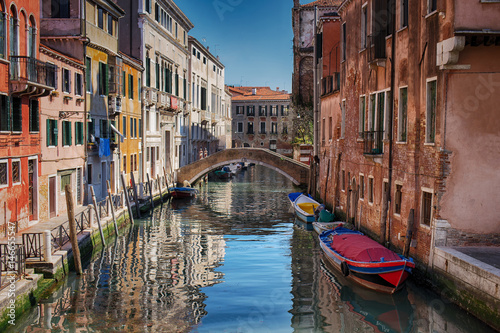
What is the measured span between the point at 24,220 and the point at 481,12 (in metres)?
10.1

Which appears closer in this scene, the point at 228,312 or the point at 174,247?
the point at 228,312

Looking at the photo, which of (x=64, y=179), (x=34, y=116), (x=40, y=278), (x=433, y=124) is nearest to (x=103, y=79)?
(x=64, y=179)

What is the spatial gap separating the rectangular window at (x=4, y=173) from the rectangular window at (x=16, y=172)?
0.40 meters

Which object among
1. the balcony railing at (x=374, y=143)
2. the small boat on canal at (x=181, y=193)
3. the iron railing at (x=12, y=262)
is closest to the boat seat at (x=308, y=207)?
the balcony railing at (x=374, y=143)

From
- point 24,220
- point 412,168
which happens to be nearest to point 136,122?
point 24,220

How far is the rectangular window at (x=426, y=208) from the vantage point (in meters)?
10.1

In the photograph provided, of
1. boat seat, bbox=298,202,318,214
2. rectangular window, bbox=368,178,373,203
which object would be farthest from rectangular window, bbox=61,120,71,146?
rectangular window, bbox=368,178,373,203

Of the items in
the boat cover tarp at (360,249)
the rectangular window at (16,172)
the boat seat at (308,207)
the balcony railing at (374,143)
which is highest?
the balcony railing at (374,143)

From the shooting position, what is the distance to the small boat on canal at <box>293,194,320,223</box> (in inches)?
715

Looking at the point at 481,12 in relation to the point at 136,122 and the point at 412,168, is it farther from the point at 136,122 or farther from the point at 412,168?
the point at 136,122

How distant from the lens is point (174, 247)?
14844mm

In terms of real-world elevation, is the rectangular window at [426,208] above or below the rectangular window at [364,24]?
below

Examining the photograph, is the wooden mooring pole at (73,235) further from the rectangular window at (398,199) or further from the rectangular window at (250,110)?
the rectangular window at (250,110)

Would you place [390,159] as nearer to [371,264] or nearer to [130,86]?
[371,264]
